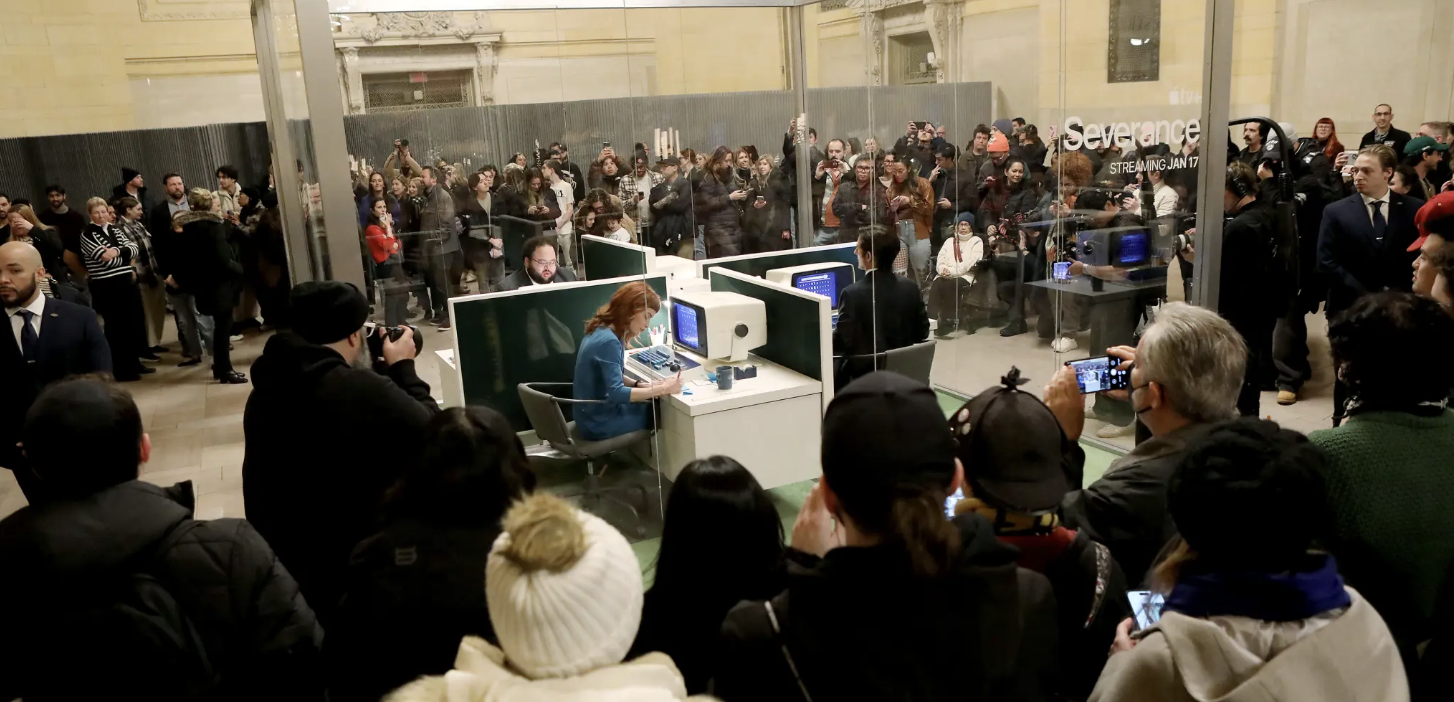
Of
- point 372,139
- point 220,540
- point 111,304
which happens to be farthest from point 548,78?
point 220,540

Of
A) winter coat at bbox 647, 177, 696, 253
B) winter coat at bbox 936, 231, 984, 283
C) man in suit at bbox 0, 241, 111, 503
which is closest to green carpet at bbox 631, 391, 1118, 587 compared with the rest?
winter coat at bbox 936, 231, 984, 283

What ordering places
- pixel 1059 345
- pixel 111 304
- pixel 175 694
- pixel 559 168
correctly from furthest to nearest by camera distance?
pixel 559 168 → pixel 111 304 → pixel 1059 345 → pixel 175 694

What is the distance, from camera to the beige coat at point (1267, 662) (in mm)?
1320

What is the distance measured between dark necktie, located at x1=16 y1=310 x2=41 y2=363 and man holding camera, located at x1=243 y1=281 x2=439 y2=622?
163 cm

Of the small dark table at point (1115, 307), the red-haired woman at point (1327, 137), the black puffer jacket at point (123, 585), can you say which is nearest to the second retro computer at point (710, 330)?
the small dark table at point (1115, 307)

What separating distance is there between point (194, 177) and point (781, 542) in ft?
31.3

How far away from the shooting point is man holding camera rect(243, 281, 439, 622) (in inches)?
98.7

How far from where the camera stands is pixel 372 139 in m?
8.52

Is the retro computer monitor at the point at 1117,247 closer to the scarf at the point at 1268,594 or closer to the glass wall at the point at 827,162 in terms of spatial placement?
the glass wall at the point at 827,162

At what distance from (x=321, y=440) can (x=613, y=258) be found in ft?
12.3

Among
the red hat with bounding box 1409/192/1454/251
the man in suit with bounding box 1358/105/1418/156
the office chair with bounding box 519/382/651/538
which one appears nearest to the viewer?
the red hat with bounding box 1409/192/1454/251

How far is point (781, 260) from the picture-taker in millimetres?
5711

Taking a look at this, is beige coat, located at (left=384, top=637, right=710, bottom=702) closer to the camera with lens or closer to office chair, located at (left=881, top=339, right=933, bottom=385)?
the camera with lens

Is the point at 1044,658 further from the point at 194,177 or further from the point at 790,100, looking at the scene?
the point at 194,177
